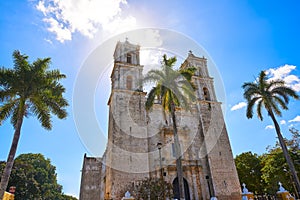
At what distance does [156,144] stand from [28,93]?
465 inches

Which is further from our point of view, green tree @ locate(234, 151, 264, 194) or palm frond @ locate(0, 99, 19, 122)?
green tree @ locate(234, 151, 264, 194)

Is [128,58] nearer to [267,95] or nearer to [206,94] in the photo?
[206,94]

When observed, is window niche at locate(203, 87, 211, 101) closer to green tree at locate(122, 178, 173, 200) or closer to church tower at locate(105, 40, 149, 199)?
church tower at locate(105, 40, 149, 199)

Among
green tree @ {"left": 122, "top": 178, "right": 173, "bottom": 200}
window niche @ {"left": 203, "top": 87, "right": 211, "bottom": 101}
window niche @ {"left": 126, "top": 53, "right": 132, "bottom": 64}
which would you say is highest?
window niche @ {"left": 126, "top": 53, "right": 132, "bottom": 64}

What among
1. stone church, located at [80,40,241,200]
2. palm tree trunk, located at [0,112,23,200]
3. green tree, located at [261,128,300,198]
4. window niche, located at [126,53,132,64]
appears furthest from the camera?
window niche, located at [126,53,132,64]

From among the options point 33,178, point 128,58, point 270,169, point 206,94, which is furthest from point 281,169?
point 33,178

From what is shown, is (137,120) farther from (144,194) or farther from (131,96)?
(144,194)

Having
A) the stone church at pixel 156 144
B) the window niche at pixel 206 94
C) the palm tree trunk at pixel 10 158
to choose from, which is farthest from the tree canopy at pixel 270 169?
the palm tree trunk at pixel 10 158

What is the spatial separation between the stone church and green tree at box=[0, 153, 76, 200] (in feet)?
40.5

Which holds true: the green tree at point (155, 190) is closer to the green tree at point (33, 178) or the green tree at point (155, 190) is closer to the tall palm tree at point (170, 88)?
the tall palm tree at point (170, 88)

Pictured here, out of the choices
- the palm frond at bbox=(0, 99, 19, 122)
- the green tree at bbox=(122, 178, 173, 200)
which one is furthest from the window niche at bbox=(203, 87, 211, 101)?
the palm frond at bbox=(0, 99, 19, 122)

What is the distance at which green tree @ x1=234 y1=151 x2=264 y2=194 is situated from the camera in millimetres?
27141

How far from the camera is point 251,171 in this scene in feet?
93.0

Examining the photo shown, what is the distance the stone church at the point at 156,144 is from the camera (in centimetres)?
1784
